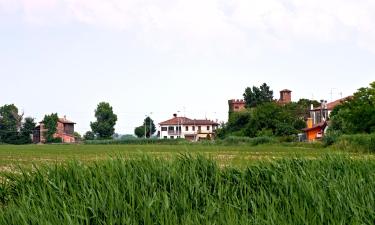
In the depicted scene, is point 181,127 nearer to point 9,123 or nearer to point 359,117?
point 9,123

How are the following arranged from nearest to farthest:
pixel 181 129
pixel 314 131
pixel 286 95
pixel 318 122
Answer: pixel 314 131
pixel 318 122
pixel 286 95
pixel 181 129

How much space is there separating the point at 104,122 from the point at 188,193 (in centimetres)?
11847

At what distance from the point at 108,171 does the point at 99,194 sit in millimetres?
1101

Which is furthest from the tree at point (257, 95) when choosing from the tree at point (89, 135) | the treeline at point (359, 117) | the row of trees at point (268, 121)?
the treeline at point (359, 117)

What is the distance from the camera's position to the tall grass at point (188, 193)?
17.7 feet

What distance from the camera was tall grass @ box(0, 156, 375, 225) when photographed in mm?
5395

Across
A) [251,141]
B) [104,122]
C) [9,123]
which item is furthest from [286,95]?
[251,141]

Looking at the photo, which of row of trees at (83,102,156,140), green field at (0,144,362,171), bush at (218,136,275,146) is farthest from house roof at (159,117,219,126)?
green field at (0,144,362,171)

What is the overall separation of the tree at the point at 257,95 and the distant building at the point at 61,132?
39.7 m

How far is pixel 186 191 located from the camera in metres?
6.50

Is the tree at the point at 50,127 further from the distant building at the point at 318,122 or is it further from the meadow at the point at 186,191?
the meadow at the point at 186,191

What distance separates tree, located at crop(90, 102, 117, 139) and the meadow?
116 m

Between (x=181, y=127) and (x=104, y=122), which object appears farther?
(x=181, y=127)

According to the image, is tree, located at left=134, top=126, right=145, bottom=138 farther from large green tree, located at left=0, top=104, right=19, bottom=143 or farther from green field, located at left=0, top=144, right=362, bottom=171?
green field, located at left=0, top=144, right=362, bottom=171
